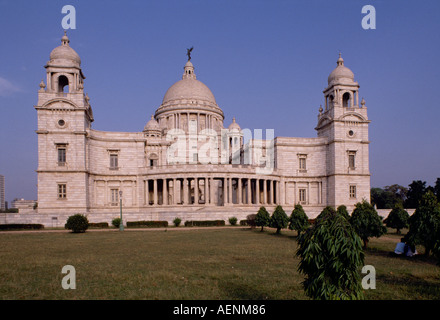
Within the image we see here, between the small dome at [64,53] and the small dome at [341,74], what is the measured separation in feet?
135

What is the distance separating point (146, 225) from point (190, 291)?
3123cm

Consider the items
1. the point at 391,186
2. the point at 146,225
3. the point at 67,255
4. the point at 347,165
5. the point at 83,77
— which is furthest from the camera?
the point at 391,186

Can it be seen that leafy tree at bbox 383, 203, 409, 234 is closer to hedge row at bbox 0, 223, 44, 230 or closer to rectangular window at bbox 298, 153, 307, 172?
rectangular window at bbox 298, 153, 307, 172

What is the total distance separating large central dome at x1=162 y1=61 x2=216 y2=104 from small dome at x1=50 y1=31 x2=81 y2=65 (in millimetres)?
28159

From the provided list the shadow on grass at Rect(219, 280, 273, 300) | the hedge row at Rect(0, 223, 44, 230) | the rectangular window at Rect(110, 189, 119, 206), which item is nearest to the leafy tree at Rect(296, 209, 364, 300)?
the shadow on grass at Rect(219, 280, 273, 300)

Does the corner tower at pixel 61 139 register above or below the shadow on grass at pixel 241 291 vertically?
above

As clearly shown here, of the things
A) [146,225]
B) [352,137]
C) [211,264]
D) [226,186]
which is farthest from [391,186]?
[211,264]

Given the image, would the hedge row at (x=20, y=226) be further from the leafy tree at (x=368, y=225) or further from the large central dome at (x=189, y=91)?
the large central dome at (x=189, y=91)

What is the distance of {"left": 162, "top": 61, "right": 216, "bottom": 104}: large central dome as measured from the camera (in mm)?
77438

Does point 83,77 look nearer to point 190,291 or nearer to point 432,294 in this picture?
point 190,291

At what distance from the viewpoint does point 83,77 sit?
54.1m

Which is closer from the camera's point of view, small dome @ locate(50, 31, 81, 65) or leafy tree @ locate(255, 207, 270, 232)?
leafy tree @ locate(255, 207, 270, 232)

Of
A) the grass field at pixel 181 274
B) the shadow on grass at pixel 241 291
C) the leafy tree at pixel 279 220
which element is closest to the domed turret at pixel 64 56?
the grass field at pixel 181 274

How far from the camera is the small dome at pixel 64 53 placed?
50.5m
